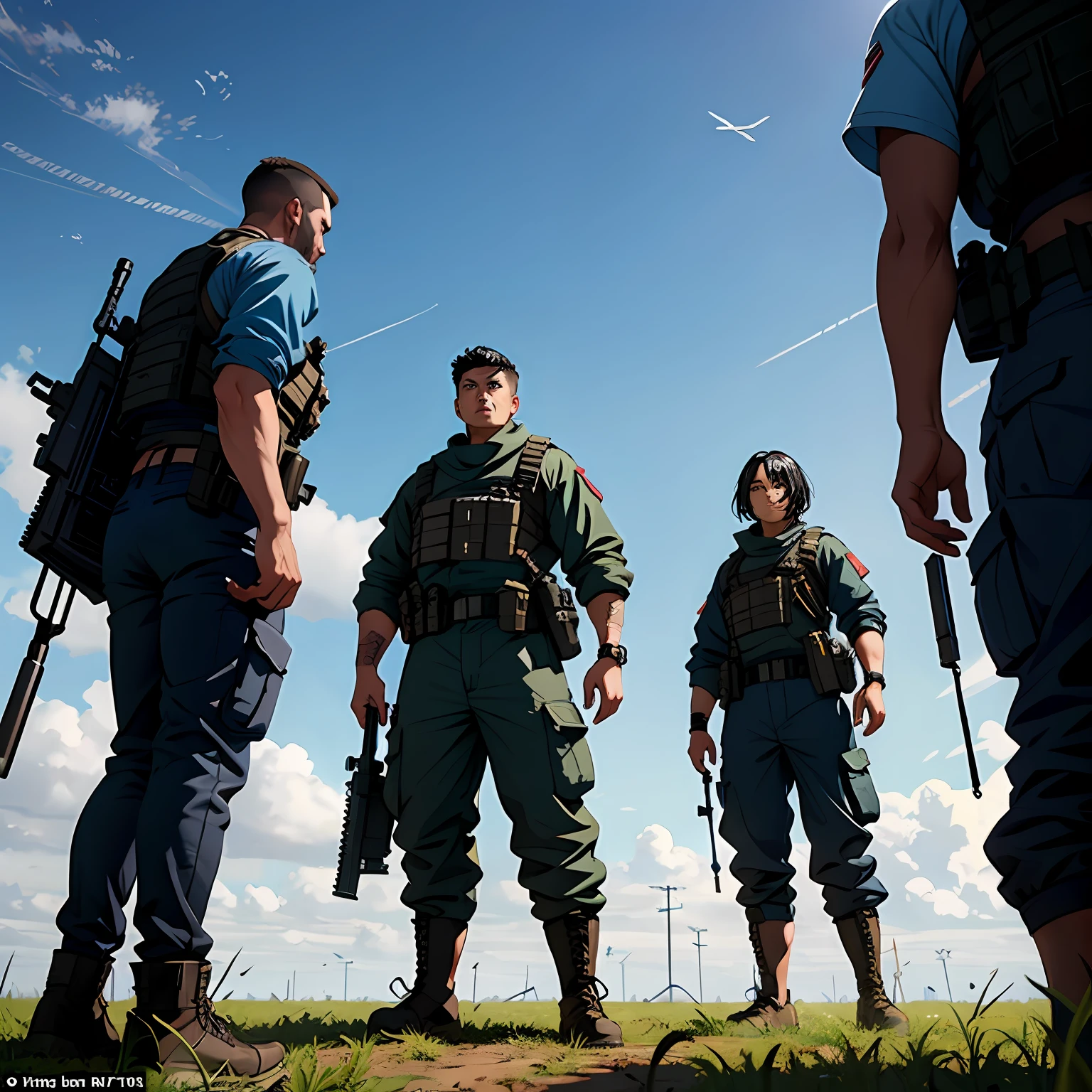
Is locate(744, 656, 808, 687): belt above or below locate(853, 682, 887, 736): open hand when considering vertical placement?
above

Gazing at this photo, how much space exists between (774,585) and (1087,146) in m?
2.97

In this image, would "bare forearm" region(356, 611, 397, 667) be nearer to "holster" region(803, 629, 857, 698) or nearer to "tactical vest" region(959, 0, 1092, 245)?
"holster" region(803, 629, 857, 698)

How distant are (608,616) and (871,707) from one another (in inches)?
66.5

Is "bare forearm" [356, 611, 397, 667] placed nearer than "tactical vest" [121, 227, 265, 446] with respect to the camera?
No

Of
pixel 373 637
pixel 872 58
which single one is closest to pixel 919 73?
pixel 872 58

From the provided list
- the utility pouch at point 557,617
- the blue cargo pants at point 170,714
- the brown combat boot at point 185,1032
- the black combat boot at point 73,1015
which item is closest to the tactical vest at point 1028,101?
the utility pouch at point 557,617

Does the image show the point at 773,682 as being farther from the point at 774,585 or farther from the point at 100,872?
the point at 100,872

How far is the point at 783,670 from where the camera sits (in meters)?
4.34

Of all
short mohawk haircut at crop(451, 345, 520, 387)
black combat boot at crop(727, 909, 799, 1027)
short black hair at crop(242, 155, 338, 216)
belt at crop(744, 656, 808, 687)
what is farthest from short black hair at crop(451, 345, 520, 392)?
black combat boot at crop(727, 909, 799, 1027)

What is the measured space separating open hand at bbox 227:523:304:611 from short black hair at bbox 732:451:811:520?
3003mm

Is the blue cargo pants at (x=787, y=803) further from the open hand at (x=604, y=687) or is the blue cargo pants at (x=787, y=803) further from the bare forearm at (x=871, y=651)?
the open hand at (x=604, y=687)

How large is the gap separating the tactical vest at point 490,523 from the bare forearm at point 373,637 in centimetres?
38

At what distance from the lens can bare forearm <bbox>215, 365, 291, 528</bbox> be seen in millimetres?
2584

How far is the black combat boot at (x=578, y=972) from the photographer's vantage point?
310 cm
